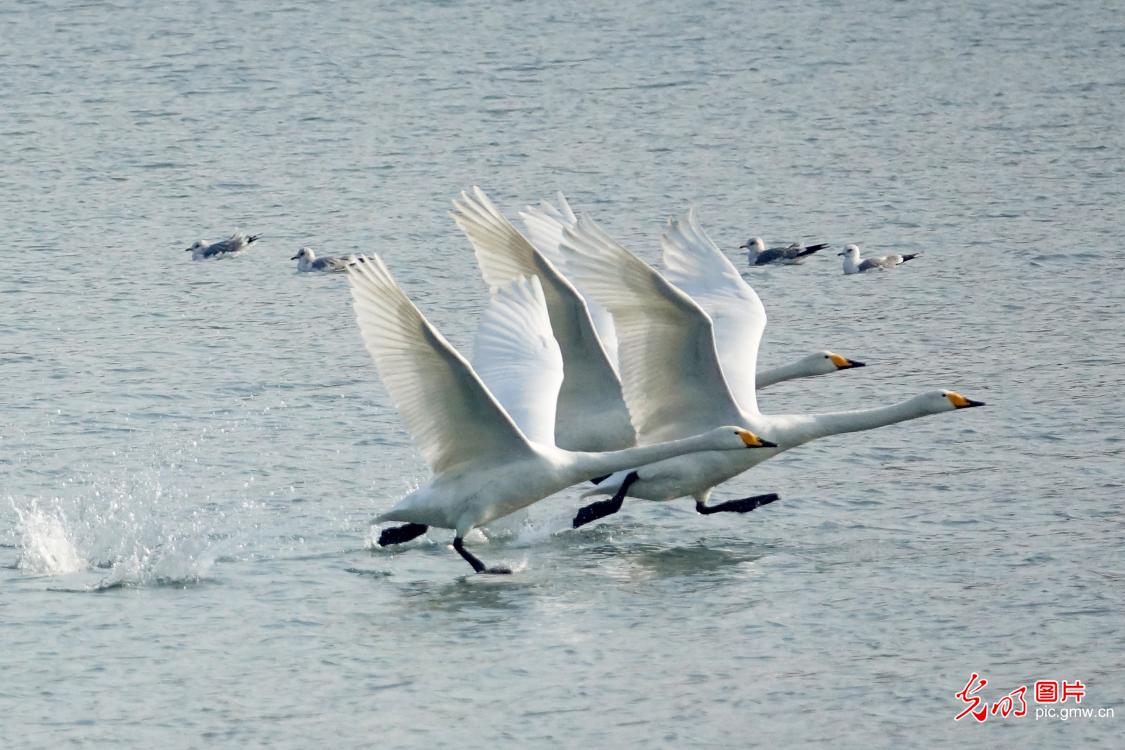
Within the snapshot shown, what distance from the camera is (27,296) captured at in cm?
2203

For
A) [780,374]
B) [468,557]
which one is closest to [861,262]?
[780,374]

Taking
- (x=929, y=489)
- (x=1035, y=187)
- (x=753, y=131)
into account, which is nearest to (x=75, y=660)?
(x=929, y=489)

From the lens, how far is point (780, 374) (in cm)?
1609

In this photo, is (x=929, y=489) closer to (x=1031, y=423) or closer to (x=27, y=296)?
(x=1031, y=423)

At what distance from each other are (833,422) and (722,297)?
171cm

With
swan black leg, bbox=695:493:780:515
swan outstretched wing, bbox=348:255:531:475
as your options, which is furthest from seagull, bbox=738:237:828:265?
swan outstretched wing, bbox=348:255:531:475

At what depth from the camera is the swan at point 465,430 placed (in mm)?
12445

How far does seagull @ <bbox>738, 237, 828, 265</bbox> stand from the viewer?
23719mm

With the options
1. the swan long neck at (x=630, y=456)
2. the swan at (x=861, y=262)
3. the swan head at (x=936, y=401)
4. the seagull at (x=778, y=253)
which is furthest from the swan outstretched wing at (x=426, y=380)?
the seagull at (x=778, y=253)

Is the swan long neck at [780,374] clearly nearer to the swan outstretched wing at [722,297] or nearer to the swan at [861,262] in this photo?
the swan outstretched wing at [722,297]

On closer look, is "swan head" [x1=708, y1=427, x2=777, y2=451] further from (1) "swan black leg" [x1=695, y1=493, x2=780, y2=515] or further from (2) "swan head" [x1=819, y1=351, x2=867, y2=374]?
(2) "swan head" [x1=819, y1=351, x2=867, y2=374]

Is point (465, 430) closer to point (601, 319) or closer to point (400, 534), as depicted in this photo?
point (400, 534)

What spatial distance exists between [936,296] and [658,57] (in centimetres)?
1571

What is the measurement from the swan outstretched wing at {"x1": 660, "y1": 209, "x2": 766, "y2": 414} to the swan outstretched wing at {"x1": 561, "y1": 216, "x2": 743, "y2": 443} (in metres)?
0.50
